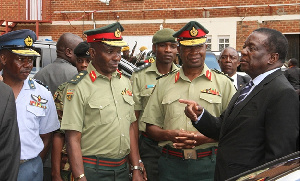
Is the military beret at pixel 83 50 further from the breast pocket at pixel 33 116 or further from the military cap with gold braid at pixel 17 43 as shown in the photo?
the breast pocket at pixel 33 116

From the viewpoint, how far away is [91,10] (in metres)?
18.6

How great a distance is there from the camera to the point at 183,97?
417 centimetres

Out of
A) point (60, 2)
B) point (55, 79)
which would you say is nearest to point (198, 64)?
point (55, 79)

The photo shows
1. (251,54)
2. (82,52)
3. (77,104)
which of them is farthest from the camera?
(82,52)

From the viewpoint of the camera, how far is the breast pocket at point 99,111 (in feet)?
12.4

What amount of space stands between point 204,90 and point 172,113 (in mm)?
338

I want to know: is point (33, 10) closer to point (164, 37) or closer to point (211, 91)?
point (164, 37)

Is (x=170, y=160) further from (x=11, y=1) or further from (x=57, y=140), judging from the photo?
(x=11, y=1)

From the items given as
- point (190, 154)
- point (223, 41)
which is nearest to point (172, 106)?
point (190, 154)

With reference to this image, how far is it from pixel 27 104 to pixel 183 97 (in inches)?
51.6

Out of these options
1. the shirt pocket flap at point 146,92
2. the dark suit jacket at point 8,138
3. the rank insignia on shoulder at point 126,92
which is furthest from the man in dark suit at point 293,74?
the dark suit jacket at point 8,138

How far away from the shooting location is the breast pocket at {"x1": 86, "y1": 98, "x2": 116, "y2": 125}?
3.78m

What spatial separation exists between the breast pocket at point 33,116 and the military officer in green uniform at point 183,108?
0.97m

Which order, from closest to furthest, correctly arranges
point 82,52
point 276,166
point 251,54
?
point 276,166 < point 251,54 < point 82,52
